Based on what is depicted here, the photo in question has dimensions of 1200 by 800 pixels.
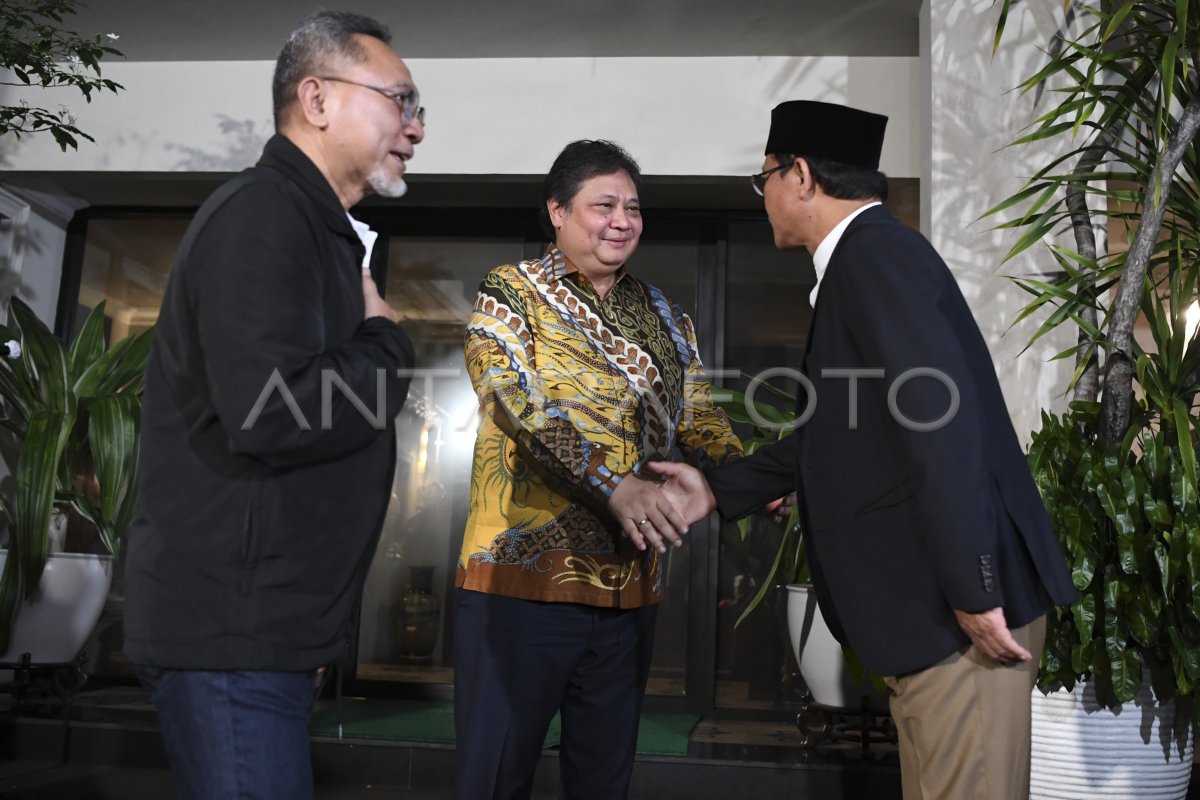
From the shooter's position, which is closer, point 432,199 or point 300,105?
point 300,105

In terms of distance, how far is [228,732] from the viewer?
44.8 inches

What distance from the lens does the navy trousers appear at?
203cm

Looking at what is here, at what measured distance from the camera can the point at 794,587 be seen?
3.83 meters

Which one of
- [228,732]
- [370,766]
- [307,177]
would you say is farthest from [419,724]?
[307,177]

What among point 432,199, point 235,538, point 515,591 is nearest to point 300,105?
point 235,538

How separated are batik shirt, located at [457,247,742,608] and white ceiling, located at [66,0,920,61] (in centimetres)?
211

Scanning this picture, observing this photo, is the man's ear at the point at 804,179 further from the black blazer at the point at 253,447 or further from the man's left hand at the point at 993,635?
the black blazer at the point at 253,447

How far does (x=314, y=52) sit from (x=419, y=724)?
134 inches

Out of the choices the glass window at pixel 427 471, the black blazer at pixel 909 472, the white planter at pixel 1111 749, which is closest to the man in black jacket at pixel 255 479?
the black blazer at pixel 909 472

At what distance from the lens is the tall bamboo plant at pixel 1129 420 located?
2764 mm

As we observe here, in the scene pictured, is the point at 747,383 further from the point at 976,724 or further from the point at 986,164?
the point at 976,724

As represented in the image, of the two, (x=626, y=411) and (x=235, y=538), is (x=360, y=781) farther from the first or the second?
(x=235, y=538)

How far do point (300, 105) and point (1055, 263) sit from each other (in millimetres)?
2909

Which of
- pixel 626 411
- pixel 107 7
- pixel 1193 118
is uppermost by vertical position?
pixel 107 7
